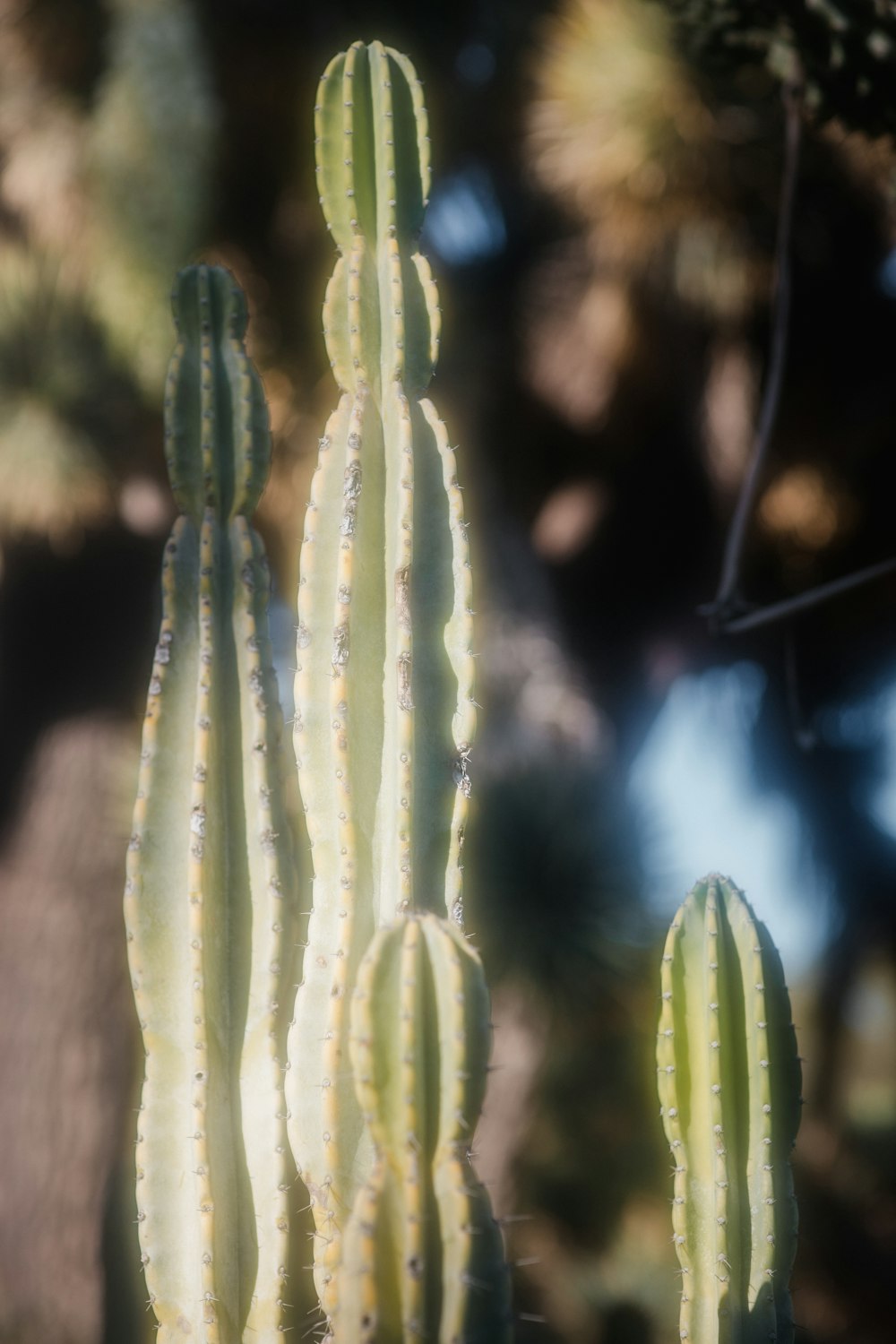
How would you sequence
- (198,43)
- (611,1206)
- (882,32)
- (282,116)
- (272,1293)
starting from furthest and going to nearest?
1. (611,1206)
2. (282,116)
3. (198,43)
4. (882,32)
5. (272,1293)

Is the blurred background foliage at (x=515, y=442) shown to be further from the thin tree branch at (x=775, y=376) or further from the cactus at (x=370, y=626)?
the cactus at (x=370, y=626)

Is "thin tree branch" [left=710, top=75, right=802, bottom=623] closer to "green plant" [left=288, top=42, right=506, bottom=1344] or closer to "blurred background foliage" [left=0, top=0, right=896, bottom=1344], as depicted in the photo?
"blurred background foliage" [left=0, top=0, right=896, bottom=1344]

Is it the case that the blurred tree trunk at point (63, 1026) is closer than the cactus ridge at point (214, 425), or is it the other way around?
the cactus ridge at point (214, 425)

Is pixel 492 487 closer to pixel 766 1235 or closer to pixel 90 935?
pixel 90 935

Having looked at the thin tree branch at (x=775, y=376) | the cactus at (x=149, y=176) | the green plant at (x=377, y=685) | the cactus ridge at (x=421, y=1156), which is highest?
the cactus at (x=149, y=176)

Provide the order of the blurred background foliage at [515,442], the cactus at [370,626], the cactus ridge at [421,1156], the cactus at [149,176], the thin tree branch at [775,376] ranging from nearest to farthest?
the cactus ridge at [421,1156]
the cactus at [370,626]
the thin tree branch at [775,376]
the blurred background foliage at [515,442]
the cactus at [149,176]

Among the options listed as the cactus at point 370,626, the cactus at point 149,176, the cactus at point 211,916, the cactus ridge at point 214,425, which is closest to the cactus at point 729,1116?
the cactus at point 370,626

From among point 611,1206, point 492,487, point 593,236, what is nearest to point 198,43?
point 593,236

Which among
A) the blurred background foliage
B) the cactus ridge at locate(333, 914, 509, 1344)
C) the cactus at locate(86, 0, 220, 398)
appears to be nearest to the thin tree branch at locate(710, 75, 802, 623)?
the blurred background foliage
